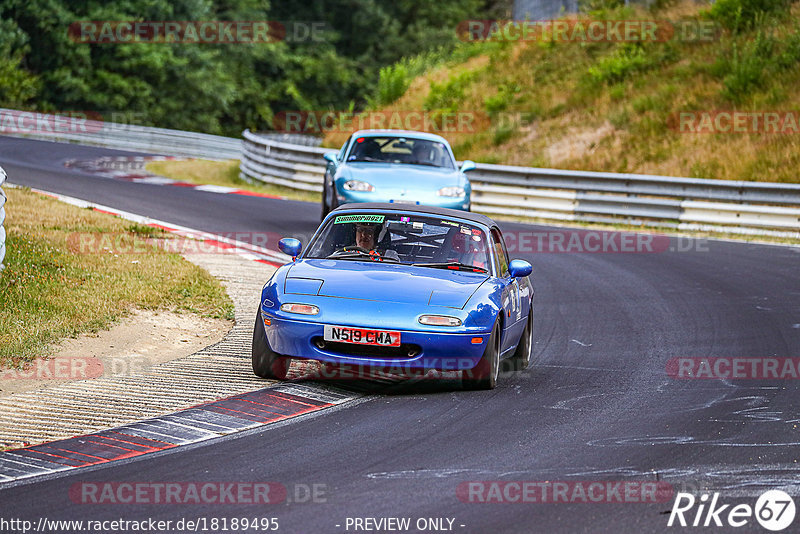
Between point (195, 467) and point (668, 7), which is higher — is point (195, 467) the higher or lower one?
the lower one

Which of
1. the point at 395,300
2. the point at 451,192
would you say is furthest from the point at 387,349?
the point at 451,192

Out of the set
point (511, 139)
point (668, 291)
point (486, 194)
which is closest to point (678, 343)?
point (668, 291)

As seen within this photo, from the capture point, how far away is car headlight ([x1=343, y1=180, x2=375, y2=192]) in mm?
16266

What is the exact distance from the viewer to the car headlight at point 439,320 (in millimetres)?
8305

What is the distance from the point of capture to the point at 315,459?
6.54m

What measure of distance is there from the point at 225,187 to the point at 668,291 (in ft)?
47.6

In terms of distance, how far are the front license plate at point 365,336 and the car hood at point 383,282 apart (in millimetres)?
292

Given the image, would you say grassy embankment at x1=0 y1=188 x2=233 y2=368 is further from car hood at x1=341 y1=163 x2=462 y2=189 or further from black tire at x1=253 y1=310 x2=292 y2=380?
car hood at x1=341 y1=163 x2=462 y2=189

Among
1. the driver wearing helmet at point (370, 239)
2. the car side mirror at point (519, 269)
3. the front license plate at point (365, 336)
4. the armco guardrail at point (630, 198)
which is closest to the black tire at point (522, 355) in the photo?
the car side mirror at point (519, 269)

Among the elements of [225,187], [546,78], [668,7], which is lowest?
[225,187]

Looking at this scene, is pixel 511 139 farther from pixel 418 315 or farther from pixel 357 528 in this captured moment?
pixel 357 528

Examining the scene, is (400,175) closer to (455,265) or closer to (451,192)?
(451,192)

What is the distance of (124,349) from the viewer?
32.9 ft

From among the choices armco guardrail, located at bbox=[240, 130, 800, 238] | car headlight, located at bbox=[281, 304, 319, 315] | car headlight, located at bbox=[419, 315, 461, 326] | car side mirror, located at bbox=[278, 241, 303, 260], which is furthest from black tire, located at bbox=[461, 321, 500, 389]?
armco guardrail, located at bbox=[240, 130, 800, 238]
